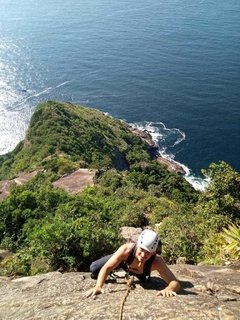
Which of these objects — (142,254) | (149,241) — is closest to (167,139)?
(142,254)

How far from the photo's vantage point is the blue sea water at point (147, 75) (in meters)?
109

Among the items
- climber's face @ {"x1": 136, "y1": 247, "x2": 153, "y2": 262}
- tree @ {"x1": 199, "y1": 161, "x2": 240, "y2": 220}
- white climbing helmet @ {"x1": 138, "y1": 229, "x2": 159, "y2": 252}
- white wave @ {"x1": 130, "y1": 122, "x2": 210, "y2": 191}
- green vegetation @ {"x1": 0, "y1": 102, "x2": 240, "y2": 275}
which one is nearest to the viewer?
white climbing helmet @ {"x1": 138, "y1": 229, "x2": 159, "y2": 252}

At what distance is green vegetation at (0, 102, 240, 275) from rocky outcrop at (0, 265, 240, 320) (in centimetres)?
323

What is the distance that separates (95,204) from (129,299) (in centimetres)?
3029

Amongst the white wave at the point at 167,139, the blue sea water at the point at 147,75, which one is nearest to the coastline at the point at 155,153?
the white wave at the point at 167,139

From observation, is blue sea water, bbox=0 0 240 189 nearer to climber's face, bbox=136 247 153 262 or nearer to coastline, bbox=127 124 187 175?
coastline, bbox=127 124 187 175

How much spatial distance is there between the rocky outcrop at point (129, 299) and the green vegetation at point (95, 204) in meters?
3.23

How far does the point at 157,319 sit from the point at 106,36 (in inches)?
6950

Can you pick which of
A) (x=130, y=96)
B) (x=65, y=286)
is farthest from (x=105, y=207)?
(x=130, y=96)

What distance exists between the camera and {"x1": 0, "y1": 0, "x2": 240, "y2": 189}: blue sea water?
109000mm

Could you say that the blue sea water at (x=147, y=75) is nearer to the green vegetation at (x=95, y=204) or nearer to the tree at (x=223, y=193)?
the green vegetation at (x=95, y=204)

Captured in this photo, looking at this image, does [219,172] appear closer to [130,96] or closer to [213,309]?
[213,309]

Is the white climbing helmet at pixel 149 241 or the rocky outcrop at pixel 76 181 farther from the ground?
the white climbing helmet at pixel 149 241

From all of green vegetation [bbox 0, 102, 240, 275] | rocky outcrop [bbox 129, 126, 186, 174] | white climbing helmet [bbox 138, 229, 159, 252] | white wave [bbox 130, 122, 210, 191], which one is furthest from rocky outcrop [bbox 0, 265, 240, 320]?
rocky outcrop [bbox 129, 126, 186, 174]
